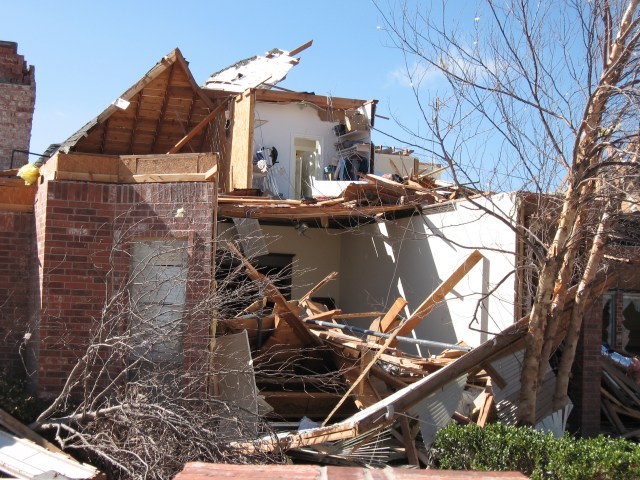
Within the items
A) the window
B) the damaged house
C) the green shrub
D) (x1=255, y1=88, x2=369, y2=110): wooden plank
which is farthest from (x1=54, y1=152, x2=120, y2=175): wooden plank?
(x1=255, y1=88, x2=369, y2=110): wooden plank

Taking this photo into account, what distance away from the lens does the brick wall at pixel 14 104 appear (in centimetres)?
1541

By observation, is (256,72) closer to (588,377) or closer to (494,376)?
(588,377)

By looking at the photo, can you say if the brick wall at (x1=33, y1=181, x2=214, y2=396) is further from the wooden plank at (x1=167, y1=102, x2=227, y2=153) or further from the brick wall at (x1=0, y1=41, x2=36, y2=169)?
the brick wall at (x1=0, y1=41, x2=36, y2=169)

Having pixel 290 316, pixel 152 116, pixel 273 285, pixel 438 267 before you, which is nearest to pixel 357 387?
pixel 290 316

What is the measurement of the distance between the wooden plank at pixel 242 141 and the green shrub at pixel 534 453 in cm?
820

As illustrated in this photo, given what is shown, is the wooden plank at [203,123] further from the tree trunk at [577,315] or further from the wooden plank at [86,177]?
the tree trunk at [577,315]

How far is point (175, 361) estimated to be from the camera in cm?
821

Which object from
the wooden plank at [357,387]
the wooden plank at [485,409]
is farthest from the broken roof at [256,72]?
the wooden plank at [485,409]

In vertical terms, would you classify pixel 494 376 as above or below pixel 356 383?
above

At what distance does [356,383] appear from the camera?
9.06 m

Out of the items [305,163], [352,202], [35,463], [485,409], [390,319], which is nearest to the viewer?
[35,463]

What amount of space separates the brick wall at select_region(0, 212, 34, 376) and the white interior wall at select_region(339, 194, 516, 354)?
500 centimetres

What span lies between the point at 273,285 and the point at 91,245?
7.15ft

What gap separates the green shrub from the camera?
6430 mm
